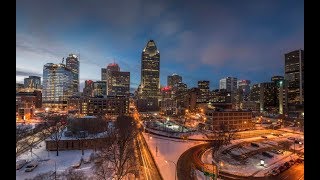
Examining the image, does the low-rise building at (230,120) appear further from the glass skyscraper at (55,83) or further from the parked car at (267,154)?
the glass skyscraper at (55,83)

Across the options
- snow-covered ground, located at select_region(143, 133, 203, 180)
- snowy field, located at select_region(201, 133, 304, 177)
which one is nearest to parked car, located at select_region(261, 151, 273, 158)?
snowy field, located at select_region(201, 133, 304, 177)

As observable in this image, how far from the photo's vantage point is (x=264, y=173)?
12.7m

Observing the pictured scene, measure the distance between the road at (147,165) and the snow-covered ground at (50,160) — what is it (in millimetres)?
2780

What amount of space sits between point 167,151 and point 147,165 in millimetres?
3440

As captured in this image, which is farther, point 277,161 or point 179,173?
point 277,161

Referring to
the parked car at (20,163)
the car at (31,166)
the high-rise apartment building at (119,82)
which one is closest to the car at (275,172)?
the car at (31,166)

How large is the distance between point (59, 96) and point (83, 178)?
2938 inches

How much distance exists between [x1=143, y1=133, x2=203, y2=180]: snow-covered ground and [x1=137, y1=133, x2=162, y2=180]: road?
0.84ft

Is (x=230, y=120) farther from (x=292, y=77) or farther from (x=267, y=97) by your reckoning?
(x=267, y=97)

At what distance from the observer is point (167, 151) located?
1664 cm

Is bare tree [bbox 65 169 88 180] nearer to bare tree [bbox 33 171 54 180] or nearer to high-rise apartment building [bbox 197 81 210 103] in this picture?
bare tree [bbox 33 171 54 180]

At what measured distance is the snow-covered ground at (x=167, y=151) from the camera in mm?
12461
